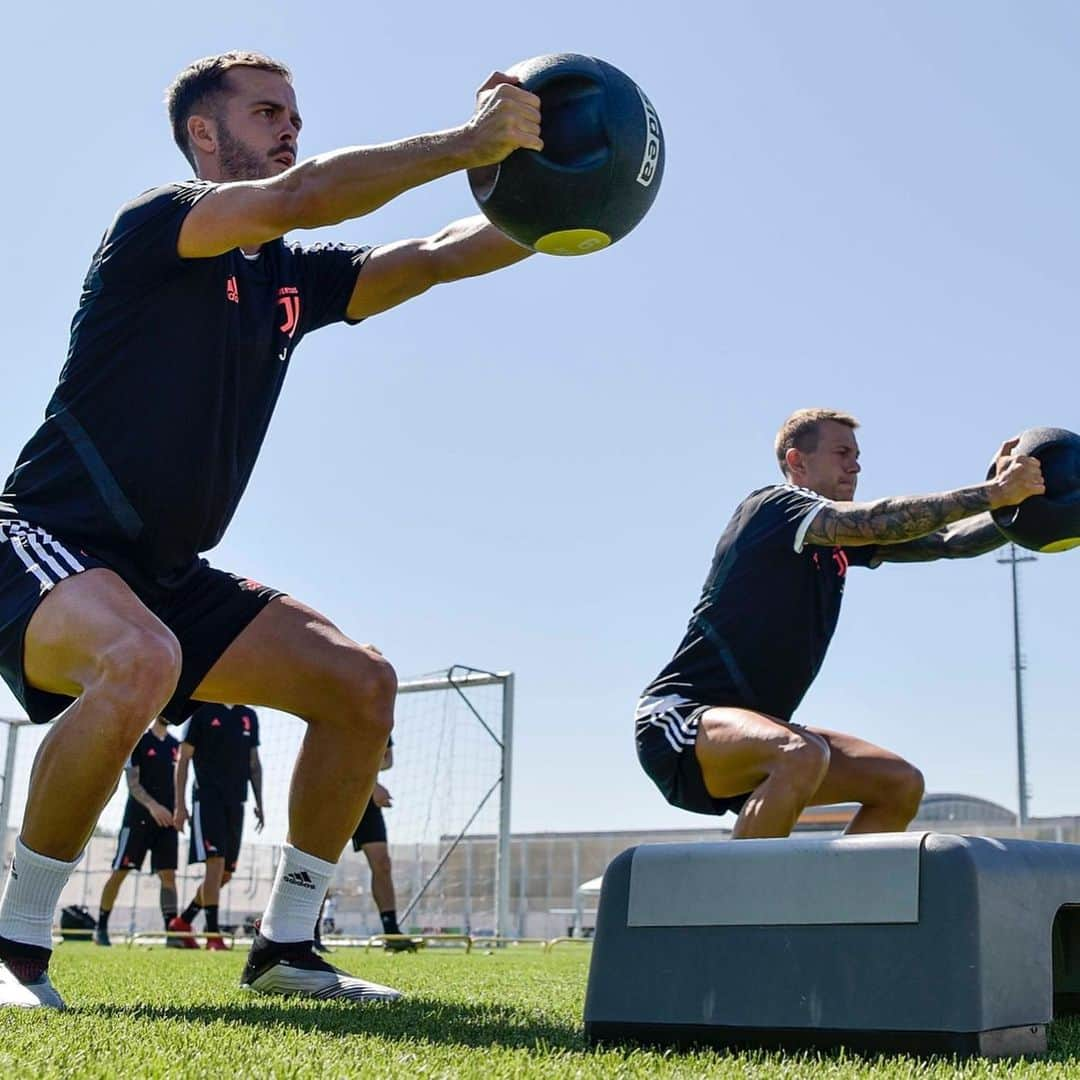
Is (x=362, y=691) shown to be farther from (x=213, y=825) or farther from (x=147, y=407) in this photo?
(x=213, y=825)

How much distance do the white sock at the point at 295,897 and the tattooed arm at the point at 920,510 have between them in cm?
228

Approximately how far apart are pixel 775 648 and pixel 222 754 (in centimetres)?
786

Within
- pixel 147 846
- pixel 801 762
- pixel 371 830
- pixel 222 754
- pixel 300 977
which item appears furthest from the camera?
pixel 147 846

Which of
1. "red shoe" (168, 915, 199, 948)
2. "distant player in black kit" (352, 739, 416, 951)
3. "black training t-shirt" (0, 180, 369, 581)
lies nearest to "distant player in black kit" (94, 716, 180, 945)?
"red shoe" (168, 915, 199, 948)

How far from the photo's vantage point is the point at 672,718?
5219mm

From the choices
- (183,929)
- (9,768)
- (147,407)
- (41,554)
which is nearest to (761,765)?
(147,407)

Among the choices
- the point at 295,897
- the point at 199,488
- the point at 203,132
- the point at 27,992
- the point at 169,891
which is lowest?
the point at 169,891

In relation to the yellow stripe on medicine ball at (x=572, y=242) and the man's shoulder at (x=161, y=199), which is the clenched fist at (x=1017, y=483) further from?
the man's shoulder at (x=161, y=199)

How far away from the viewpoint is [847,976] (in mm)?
2783

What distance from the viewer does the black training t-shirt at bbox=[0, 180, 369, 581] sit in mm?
3902

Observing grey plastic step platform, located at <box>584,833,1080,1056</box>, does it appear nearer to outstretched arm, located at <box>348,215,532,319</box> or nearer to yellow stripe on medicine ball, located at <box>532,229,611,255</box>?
yellow stripe on medicine ball, located at <box>532,229,611,255</box>

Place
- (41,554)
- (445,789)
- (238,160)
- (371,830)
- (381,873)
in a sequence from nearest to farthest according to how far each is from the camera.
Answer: (41,554), (238,160), (371,830), (381,873), (445,789)

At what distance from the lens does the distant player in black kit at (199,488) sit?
→ 357cm

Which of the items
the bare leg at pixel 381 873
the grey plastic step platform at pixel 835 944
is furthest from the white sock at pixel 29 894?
the bare leg at pixel 381 873
